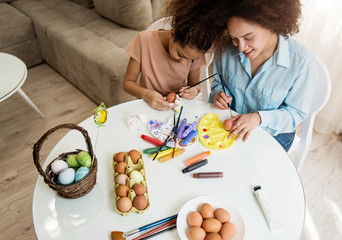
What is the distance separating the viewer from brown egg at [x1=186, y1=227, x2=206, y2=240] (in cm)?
64

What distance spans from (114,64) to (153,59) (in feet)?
2.02

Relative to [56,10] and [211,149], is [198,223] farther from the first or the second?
[56,10]

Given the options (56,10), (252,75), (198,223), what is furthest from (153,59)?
(56,10)

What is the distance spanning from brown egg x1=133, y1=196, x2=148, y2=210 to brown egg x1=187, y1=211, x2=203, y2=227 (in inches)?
4.8

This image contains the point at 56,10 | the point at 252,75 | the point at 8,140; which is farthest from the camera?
the point at 56,10

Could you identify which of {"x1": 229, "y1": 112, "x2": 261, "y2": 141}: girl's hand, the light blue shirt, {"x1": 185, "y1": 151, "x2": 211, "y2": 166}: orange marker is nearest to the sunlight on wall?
the light blue shirt

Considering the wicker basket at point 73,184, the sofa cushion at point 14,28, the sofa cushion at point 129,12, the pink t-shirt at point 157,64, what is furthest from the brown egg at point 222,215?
the sofa cushion at point 14,28

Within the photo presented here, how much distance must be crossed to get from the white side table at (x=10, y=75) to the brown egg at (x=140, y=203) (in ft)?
3.98

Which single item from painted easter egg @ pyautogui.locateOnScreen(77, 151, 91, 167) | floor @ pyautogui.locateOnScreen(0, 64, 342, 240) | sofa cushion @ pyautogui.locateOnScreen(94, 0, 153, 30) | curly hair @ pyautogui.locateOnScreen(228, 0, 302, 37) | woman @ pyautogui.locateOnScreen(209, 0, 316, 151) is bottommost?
floor @ pyautogui.locateOnScreen(0, 64, 342, 240)

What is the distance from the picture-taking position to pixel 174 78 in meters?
1.28

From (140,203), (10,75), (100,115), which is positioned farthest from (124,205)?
(10,75)

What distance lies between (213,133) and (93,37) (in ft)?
4.94

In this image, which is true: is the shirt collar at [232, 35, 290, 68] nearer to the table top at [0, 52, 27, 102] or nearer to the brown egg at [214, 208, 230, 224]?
the brown egg at [214, 208, 230, 224]

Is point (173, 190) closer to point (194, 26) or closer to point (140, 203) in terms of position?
point (140, 203)
